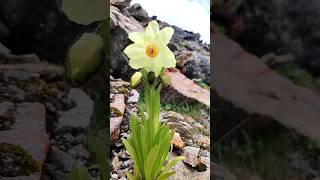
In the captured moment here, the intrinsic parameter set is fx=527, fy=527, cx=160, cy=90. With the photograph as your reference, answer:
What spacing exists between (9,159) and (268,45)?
3.61 feet

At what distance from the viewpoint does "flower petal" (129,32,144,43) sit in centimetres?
234

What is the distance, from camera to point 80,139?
2086mm

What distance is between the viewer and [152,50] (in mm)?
2316

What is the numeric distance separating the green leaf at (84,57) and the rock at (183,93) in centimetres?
44

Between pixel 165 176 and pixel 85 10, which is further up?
pixel 85 10

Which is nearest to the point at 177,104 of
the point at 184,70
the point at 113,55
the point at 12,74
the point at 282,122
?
the point at 184,70

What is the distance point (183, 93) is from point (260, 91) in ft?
1.45

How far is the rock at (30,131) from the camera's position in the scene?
2.03 meters

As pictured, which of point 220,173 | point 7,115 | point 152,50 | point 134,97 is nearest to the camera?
point 7,115

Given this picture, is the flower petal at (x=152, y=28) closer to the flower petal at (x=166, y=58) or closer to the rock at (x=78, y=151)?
the flower petal at (x=166, y=58)

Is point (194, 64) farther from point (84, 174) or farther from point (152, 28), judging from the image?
point (84, 174)

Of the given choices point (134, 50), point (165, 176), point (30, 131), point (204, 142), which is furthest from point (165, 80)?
point (30, 131)

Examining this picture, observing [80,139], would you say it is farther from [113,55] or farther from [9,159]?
[113,55]

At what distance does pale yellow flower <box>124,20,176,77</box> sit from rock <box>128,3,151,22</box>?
0.45 ft
